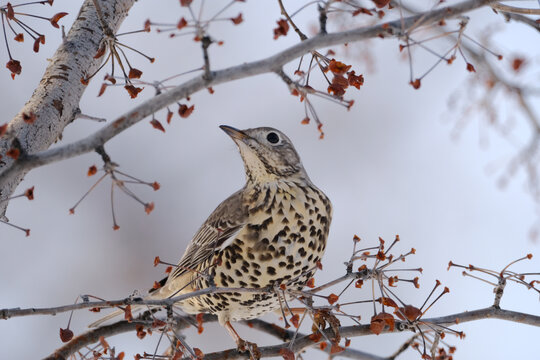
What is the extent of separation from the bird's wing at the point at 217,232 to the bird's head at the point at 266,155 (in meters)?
0.23

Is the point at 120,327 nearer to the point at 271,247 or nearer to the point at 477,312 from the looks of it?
the point at 271,247

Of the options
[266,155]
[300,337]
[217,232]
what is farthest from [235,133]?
[300,337]

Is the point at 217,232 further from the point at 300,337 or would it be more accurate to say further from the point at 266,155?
the point at 300,337

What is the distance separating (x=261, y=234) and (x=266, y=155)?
59 cm

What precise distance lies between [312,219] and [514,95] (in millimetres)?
2238

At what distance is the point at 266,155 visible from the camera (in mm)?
4215

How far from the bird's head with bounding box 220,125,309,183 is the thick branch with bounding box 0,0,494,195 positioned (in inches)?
72.0

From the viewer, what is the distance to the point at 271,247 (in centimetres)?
389

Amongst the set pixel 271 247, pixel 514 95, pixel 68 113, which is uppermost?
pixel 514 95

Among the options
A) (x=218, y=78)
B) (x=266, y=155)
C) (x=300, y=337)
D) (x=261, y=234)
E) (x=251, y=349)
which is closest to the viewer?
(x=218, y=78)

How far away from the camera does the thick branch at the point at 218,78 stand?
2.08 meters

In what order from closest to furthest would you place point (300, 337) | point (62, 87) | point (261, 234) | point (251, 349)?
point (62, 87)
point (251, 349)
point (300, 337)
point (261, 234)

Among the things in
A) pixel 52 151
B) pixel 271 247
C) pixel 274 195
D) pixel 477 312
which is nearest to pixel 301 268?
pixel 271 247

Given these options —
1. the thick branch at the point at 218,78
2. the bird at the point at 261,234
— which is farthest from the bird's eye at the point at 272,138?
the thick branch at the point at 218,78
